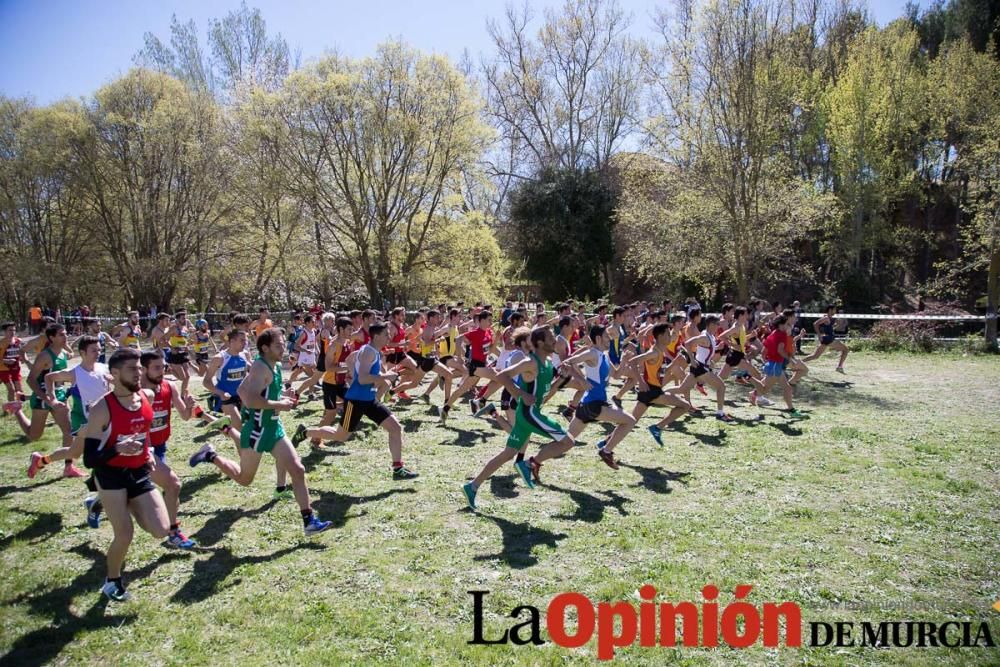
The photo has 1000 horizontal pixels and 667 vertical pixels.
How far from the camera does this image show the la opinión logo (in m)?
4.34

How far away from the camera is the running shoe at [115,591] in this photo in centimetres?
489

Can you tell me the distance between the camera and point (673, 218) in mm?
24297

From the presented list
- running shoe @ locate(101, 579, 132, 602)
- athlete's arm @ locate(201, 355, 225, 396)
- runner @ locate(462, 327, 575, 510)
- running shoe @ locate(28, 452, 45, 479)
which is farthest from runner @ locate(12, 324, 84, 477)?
runner @ locate(462, 327, 575, 510)

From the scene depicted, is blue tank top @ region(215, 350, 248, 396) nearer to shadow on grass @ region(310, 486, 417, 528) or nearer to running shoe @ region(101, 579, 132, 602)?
shadow on grass @ region(310, 486, 417, 528)

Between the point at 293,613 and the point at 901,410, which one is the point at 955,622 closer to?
the point at 293,613

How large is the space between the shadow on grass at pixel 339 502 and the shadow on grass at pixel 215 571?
68 cm

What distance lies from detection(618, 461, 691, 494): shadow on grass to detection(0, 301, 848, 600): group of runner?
1.16ft

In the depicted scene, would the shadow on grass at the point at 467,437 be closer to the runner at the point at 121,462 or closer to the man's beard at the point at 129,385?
the runner at the point at 121,462

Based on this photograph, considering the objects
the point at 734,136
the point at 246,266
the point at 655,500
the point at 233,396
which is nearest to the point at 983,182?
the point at 734,136

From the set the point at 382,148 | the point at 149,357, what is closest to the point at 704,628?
the point at 149,357

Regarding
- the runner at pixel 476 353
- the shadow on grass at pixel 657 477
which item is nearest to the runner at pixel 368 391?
the shadow on grass at pixel 657 477

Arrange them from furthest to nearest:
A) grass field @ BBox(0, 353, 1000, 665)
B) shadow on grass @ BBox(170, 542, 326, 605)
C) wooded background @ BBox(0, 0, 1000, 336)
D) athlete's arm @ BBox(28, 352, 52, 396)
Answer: wooded background @ BBox(0, 0, 1000, 336), athlete's arm @ BBox(28, 352, 52, 396), shadow on grass @ BBox(170, 542, 326, 605), grass field @ BBox(0, 353, 1000, 665)

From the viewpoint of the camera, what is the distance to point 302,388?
41.8 feet

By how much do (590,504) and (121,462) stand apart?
475 cm
